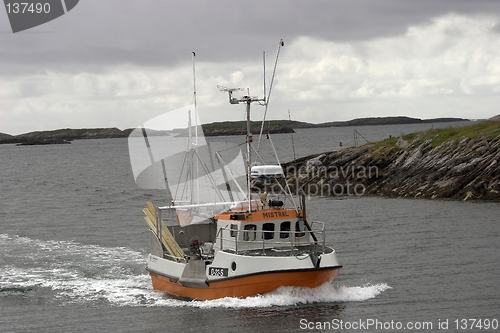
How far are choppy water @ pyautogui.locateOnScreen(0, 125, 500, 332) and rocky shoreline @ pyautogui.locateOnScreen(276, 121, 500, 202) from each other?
2.72 metres

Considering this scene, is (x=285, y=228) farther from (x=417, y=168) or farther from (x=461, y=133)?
(x=461, y=133)

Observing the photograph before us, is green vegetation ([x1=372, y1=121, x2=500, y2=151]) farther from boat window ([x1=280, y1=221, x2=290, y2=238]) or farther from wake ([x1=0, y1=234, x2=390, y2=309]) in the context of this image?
boat window ([x1=280, y1=221, x2=290, y2=238])

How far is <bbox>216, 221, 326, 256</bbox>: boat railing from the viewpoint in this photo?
28.4m

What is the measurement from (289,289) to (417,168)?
118ft

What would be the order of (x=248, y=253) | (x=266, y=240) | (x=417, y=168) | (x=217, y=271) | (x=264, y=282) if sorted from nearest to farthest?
(x=264, y=282) → (x=248, y=253) → (x=217, y=271) → (x=266, y=240) → (x=417, y=168)

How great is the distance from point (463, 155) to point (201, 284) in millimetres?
35105

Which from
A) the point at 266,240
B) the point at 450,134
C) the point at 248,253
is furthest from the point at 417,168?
the point at 248,253

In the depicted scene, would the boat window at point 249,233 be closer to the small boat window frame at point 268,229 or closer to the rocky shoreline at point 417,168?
the small boat window frame at point 268,229

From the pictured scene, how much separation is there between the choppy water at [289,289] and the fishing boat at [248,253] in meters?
0.59

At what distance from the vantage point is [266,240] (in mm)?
29125

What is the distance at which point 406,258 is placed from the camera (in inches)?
1422

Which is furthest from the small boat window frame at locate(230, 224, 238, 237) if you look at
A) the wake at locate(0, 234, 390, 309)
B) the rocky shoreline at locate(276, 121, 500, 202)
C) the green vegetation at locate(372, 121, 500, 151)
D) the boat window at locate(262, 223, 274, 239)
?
the green vegetation at locate(372, 121, 500, 151)

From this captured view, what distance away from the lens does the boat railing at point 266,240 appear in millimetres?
28391

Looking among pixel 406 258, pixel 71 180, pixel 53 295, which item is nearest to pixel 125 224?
pixel 53 295
